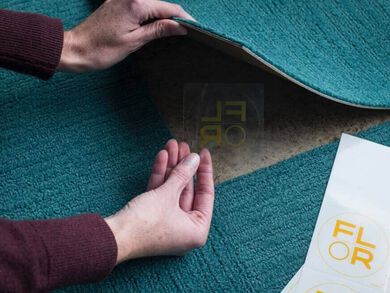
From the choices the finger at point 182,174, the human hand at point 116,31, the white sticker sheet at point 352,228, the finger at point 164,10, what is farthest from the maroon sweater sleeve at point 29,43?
the white sticker sheet at point 352,228

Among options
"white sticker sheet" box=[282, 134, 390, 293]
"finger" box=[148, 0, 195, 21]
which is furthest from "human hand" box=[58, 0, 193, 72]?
"white sticker sheet" box=[282, 134, 390, 293]

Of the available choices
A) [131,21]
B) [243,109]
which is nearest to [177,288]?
[243,109]

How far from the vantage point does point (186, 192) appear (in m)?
0.84

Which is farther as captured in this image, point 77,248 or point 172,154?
point 172,154

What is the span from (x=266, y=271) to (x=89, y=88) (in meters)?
0.42

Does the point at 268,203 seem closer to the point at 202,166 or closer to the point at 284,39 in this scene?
the point at 202,166

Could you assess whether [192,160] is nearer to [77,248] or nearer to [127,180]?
[127,180]

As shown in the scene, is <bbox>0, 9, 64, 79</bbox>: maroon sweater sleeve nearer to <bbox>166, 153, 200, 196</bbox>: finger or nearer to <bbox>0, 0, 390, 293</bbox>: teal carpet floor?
<bbox>0, 0, 390, 293</bbox>: teal carpet floor

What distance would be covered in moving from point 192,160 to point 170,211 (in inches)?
3.6

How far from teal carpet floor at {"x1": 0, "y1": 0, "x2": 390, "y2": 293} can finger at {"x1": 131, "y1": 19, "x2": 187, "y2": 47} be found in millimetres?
98

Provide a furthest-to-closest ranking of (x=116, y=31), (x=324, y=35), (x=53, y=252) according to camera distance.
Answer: (x=324, y=35) → (x=116, y=31) → (x=53, y=252)

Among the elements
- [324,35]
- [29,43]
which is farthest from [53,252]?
[324,35]

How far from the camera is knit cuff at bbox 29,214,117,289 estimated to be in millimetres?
684

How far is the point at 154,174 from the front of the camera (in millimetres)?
827
